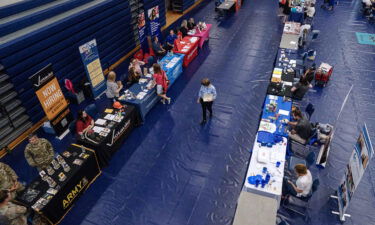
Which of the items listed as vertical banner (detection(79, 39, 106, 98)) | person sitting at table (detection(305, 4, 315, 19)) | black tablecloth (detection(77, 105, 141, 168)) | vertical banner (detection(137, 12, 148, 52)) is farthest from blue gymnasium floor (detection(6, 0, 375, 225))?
vertical banner (detection(79, 39, 106, 98))

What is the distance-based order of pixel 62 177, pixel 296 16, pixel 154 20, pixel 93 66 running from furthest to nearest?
pixel 296 16 → pixel 154 20 → pixel 93 66 → pixel 62 177

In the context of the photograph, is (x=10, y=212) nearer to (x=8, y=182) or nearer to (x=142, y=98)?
(x=8, y=182)

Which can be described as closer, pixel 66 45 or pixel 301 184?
pixel 301 184

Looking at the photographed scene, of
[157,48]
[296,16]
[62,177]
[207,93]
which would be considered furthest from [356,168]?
[296,16]

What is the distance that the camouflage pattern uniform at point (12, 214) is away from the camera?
557 centimetres

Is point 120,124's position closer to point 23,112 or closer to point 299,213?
point 23,112

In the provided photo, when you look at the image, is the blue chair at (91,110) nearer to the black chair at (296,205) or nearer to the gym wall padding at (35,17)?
the gym wall padding at (35,17)

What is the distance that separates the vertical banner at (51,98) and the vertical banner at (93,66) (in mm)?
1608

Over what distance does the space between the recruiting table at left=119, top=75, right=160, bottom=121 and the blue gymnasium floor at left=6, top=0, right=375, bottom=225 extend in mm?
381

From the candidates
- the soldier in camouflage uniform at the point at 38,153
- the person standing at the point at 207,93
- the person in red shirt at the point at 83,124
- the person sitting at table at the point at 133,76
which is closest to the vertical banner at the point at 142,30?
the person sitting at table at the point at 133,76

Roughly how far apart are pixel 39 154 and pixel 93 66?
4430 mm

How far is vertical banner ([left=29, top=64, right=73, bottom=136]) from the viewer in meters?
7.85

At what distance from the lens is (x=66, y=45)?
976 centimetres

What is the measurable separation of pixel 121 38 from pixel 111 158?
6649 mm
